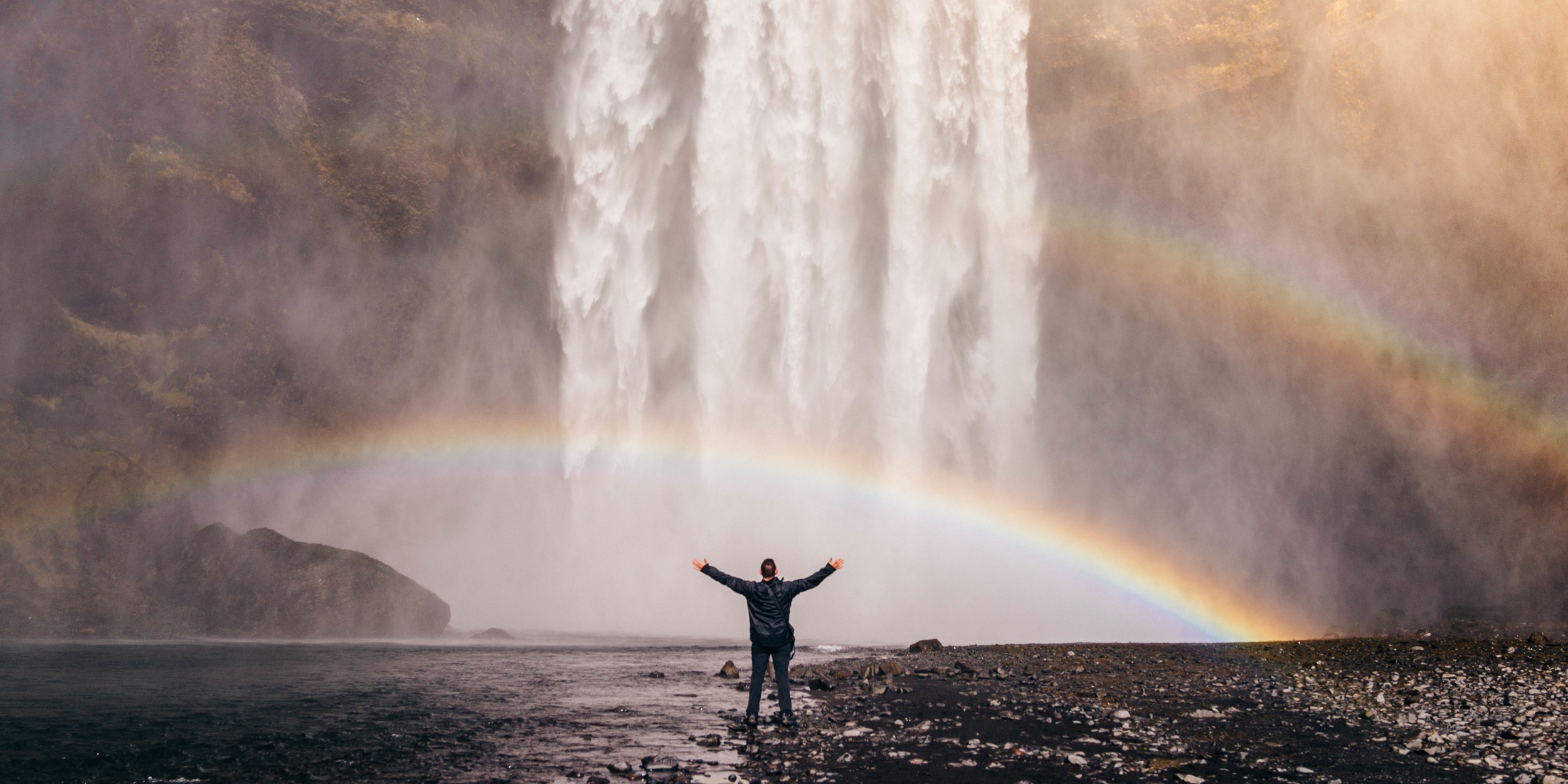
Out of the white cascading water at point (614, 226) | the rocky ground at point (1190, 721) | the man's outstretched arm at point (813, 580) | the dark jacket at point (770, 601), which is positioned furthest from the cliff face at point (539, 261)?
the man's outstretched arm at point (813, 580)

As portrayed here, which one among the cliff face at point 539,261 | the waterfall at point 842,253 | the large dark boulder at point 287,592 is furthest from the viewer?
the waterfall at point 842,253

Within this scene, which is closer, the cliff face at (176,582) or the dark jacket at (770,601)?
the dark jacket at (770,601)

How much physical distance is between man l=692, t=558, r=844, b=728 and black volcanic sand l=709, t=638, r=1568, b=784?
34 cm

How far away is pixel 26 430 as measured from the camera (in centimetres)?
3067

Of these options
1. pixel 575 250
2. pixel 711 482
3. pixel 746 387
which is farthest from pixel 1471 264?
pixel 575 250

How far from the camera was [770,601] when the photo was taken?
→ 31.7ft

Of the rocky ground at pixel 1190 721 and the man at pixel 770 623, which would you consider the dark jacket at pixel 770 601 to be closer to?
the man at pixel 770 623

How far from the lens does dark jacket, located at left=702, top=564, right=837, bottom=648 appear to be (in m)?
9.64

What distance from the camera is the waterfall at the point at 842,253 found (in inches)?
1355

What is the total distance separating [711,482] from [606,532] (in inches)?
206

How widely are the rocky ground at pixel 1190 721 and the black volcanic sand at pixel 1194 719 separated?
0.03 m

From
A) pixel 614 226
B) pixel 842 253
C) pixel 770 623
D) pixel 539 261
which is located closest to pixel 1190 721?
pixel 770 623

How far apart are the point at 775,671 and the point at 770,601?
75 centimetres

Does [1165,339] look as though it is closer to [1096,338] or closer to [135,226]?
[1096,338]
